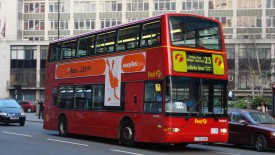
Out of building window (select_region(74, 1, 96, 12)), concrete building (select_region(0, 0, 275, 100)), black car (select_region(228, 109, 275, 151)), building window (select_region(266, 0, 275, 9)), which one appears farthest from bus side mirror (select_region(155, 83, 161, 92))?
building window (select_region(74, 1, 96, 12))

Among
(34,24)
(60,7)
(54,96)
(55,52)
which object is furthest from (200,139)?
(34,24)

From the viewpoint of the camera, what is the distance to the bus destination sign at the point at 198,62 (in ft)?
49.3

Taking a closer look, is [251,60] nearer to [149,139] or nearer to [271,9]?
[271,9]

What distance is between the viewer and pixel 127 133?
16.6 m

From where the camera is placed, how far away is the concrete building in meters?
67.2

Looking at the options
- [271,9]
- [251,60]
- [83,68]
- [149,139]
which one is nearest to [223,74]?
[149,139]

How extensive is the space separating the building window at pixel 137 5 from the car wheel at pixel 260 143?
5532 centimetres

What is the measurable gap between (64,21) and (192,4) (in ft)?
65.7

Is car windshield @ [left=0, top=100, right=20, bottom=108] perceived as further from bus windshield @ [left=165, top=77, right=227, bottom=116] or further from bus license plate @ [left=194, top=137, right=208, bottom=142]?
bus license plate @ [left=194, top=137, right=208, bottom=142]

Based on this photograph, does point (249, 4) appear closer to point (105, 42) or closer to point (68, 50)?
point (68, 50)

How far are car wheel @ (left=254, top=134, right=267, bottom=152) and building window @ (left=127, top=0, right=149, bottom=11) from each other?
2178 inches

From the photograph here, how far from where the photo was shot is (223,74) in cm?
1596

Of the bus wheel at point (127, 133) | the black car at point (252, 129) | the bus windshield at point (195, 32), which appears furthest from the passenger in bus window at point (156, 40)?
the black car at point (252, 129)

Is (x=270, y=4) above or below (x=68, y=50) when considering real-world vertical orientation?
above
